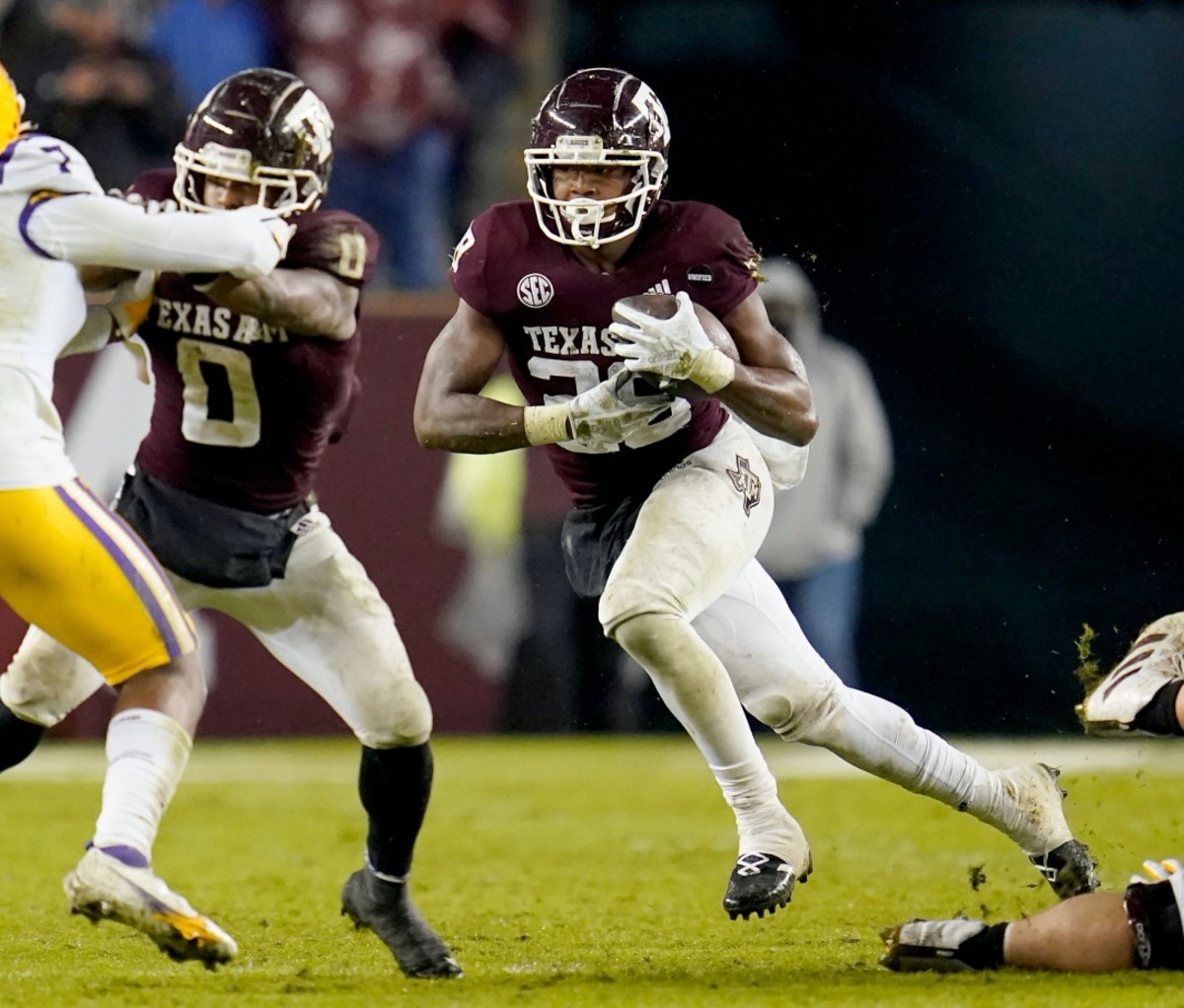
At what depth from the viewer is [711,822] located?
660 cm

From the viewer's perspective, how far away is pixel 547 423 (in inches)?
156

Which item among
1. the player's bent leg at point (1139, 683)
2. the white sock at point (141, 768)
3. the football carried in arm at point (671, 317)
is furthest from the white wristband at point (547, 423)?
the player's bent leg at point (1139, 683)

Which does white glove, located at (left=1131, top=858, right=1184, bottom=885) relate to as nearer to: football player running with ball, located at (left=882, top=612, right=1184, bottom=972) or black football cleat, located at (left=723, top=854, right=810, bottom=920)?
football player running with ball, located at (left=882, top=612, right=1184, bottom=972)

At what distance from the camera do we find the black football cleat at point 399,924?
13.1 feet

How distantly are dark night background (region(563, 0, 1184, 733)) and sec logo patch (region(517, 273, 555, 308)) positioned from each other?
11.5 ft

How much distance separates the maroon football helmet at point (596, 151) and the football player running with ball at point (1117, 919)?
4.31 ft

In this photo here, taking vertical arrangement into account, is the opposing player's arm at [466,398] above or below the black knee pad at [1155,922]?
above

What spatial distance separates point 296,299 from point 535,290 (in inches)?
18.7

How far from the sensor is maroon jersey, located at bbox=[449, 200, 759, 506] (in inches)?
162

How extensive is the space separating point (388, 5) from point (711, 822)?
170 inches

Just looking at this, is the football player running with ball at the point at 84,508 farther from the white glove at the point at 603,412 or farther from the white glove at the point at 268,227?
the white glove at the point at 603,412

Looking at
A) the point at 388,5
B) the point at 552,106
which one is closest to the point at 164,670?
the point at 552,106

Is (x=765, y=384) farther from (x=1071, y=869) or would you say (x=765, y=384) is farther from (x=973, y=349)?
(x=973, y=349)

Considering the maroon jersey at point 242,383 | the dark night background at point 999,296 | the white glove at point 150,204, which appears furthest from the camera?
the dark night background at point 999,296
